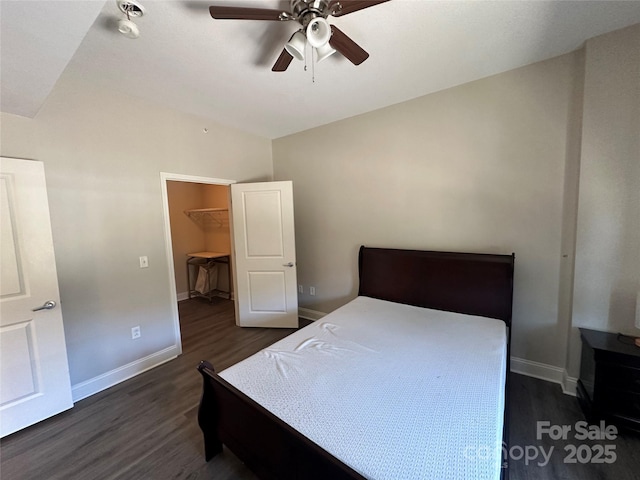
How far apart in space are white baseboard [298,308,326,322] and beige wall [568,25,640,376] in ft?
8.93

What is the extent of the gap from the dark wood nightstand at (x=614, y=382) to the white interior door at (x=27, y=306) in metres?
3.85

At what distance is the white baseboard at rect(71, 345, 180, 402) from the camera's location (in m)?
2.21

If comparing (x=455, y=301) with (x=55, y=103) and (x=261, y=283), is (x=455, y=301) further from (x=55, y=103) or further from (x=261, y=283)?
(x=55, y=103)

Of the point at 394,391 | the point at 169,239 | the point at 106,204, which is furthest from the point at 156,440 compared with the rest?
the point at 106,204

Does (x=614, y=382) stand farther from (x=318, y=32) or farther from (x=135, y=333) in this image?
(x=135, y=333)

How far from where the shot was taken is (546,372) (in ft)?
7.48

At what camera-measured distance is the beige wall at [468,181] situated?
2.18m

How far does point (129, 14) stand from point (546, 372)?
3.99 m

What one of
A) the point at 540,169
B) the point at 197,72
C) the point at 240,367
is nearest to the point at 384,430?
the point at 240,367

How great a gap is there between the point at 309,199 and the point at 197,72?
1.94 metres

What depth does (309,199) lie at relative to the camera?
12.1ft

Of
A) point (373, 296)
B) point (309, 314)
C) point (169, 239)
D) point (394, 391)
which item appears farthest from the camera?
point (309, 314)

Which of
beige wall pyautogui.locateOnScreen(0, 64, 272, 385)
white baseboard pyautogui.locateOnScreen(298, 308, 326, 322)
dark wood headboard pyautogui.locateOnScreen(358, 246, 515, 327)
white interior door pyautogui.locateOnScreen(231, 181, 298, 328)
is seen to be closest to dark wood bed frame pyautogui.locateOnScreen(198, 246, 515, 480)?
dark wood headboard pyautogui.locateOnScreen(358, 246, 515, 327)

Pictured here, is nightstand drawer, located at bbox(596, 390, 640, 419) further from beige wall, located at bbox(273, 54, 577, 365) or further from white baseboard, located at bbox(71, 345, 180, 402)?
white baseboard, located at bbox(71, 345, 180, 402)
